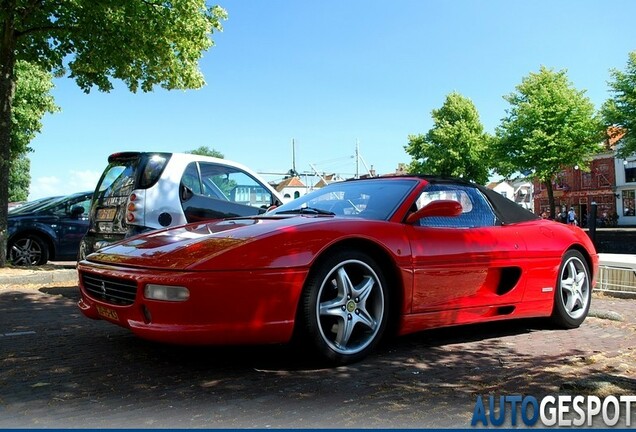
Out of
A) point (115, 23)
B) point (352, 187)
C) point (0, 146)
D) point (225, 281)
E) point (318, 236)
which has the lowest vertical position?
point (225, 281)

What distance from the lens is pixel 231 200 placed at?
7.01 metres

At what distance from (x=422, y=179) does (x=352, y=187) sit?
2.02 ft

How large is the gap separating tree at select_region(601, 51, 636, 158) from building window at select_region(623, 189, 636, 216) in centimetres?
2200

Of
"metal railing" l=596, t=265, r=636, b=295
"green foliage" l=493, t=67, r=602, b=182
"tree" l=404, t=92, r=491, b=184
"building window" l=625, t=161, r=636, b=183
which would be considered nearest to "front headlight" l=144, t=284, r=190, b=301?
"metal railing" l=596, t=265, r=636, b=295

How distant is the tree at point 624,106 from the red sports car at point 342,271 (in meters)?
29.6

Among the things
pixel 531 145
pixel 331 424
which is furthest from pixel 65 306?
pixel 531 145

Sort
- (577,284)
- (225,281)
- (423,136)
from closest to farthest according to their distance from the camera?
(225,281) < (577,284) < (423,136)

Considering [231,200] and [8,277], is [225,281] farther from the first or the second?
[8,277]

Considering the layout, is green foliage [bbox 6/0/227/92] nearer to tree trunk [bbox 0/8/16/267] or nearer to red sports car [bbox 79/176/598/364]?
tree trunk [bbox 0/8/16/267]

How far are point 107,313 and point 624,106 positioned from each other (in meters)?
33.6

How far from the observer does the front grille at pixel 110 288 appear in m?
3.32

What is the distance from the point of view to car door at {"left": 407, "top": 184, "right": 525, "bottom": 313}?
3922mm

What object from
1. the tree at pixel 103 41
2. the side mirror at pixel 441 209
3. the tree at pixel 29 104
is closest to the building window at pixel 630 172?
the tree at pixel 29 104

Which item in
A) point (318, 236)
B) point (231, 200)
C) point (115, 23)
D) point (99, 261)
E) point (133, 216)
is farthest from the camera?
point (115, 23)
